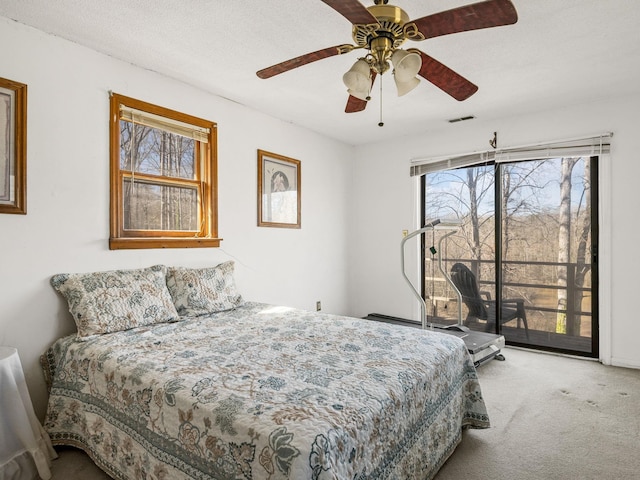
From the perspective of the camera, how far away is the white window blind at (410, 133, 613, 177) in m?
3.41

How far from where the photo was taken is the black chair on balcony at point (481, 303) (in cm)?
396

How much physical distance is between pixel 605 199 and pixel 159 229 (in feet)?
12.8

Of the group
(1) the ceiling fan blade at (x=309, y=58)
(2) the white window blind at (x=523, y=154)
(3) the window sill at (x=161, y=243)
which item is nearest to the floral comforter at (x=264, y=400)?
(3) the window sill at (x=161, y=243)

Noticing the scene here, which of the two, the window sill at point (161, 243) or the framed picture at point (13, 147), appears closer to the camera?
the framed picture at point (13, 147)

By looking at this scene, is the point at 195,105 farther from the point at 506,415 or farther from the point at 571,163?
the point at 571,163

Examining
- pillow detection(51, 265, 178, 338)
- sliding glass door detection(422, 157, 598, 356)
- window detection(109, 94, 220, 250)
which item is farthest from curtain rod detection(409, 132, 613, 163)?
pillow detection(51, 265, 178, 338)

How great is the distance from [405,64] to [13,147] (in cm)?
220

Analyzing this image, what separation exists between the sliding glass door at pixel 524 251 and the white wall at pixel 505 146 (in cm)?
17

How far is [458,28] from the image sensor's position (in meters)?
1.49

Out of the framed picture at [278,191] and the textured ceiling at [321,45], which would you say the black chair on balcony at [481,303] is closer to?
the textured ceiling at [321,45]

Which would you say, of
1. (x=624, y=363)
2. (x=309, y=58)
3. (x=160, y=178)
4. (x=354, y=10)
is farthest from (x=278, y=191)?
(x=624, y=363)

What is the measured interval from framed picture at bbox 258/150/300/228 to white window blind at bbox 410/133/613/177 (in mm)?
1482

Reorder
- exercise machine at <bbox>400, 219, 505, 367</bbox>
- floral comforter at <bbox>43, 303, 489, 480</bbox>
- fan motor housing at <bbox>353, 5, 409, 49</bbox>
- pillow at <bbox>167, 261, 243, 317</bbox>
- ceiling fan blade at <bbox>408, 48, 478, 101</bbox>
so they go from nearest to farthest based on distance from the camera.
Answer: floral comforter at <bbox>43, 303, 489, 480</bbox>, fan motor housing at <bbox>353, 5, 409, 49</bbox>, ceiling fan blade at <bbox>408, 48, 478, 101</bbox>, pillow at <bbox>167, 261, 243, 317</bbox>, exercise machine at <bbox>400, 219, 505, 367</bbox>

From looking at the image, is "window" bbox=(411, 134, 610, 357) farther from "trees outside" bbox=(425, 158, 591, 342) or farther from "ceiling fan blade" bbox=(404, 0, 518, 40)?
"ceiling fan blade" bbox=(404, 0, 518, 40)
